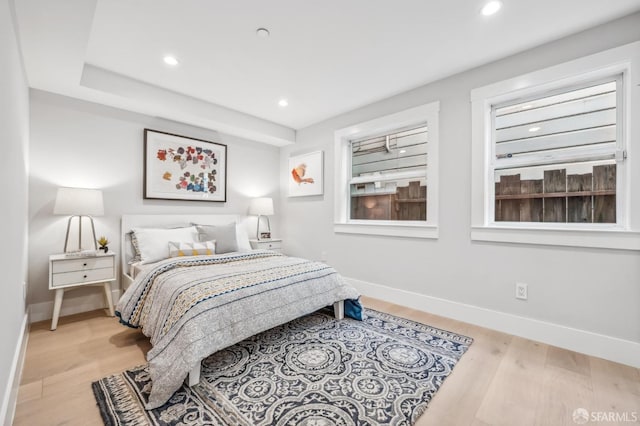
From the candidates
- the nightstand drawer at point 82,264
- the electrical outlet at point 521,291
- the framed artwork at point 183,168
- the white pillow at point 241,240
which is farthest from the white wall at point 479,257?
the nightstand drawer at point 82,264

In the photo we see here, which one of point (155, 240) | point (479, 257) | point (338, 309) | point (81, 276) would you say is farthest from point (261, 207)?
point (479, 257)

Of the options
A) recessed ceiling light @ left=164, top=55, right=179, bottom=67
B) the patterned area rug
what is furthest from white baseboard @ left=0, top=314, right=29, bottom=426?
recessed ceiling light @ left=164, top=55, right=179, bottom=67

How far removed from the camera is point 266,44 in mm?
2285

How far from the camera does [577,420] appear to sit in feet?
4.63

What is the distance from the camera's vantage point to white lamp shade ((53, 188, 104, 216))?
2.54m

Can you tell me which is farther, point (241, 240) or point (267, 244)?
point (267, 244)

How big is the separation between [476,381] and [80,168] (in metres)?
3.94

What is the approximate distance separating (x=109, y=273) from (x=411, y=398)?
2.83 metres

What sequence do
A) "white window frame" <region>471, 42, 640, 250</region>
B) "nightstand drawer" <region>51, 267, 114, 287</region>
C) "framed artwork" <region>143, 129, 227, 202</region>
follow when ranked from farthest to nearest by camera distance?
"framed artwork" <region>143, 129, 227, 202</region>, "nightstand drawer" <region>51, 267, 114, 287</region>, "white window frame" <region>471, 42, 640, 250</region>

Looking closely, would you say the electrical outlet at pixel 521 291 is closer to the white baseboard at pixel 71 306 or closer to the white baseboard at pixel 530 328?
the white baseboard at pixel 530 328

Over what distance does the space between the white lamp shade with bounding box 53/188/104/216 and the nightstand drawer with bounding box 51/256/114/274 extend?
0.43m

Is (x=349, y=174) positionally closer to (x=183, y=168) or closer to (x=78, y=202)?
(x=183, y=168)

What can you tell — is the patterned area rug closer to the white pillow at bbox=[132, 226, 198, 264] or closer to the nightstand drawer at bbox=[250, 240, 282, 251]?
the white pillow at bbox=[132, 226, 198, 264]

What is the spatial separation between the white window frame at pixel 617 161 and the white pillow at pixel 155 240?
3066 millimetres
